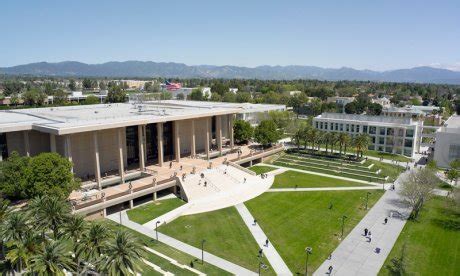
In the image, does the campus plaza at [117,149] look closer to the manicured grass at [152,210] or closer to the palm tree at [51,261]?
the manicured grass at [152,210]

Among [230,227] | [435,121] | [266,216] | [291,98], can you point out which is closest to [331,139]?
[266,216]

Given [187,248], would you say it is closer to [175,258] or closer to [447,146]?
[175,258]

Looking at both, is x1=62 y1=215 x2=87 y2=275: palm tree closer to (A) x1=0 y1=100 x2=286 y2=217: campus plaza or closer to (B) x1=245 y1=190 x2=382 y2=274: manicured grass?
(A) x1=0 y1=100 x2=286 y2=217: campus plaza

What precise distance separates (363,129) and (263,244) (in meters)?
65.1

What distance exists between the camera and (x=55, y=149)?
58.0 m

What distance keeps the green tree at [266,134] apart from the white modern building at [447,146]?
37288 mm

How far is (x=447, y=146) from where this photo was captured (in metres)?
82.5

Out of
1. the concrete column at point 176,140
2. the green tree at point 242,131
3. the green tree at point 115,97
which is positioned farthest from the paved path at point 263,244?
the green tree at point 115,97

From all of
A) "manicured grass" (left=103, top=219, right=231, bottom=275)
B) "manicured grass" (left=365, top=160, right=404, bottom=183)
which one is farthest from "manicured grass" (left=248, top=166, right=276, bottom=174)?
"manicured grass" (left=103, top=219, right=231, bottom=275)

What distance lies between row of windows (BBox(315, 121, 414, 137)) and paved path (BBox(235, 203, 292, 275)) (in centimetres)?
5547

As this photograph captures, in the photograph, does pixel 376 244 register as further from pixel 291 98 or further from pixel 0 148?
pixel 291 98

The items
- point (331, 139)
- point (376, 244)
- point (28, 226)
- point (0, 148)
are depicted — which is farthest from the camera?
point (331, 139)

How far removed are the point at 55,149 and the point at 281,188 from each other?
39703mm

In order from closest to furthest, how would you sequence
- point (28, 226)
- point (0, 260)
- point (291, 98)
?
point (28, 226) → point (0, 260) → point (291, 98)
